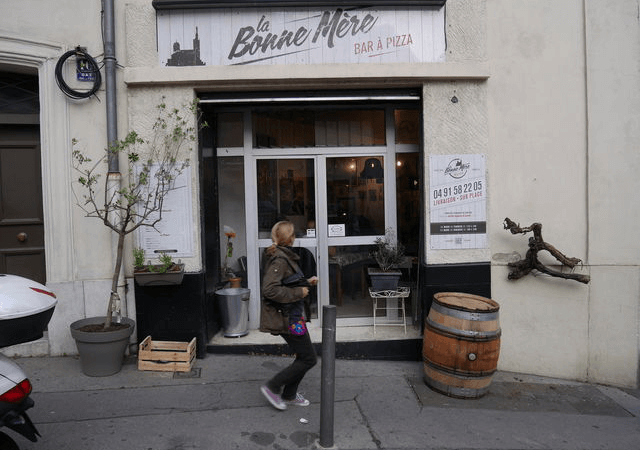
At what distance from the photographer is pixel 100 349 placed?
4.41 meters

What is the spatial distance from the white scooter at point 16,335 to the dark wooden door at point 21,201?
9.16 ft

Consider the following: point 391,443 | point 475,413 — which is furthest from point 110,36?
point 475,413

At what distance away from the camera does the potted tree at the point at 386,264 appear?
532cm

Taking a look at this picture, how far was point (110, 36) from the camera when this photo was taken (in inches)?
191

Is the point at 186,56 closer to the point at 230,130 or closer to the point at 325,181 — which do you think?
the point at 230,130

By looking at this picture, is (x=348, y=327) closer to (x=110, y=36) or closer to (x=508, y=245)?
(x=508, y=245)

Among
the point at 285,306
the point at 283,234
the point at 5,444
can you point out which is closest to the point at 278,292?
the point at 285,306

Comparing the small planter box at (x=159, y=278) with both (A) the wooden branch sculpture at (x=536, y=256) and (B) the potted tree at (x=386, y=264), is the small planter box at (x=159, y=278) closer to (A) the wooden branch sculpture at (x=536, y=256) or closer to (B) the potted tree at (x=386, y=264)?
(B) the potted tree at (x=386, y=264)

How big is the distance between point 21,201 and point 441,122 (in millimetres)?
4997

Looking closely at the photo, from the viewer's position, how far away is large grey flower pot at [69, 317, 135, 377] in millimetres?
4352

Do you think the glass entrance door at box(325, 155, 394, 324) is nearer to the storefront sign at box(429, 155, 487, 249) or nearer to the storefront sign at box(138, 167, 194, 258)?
the storefront sign at box(429, 155, 487, 249)

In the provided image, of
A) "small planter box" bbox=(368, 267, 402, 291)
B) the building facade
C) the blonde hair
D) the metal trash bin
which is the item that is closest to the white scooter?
the blonde hair

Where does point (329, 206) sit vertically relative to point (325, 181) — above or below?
below

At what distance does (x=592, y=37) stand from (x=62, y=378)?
6722mm
